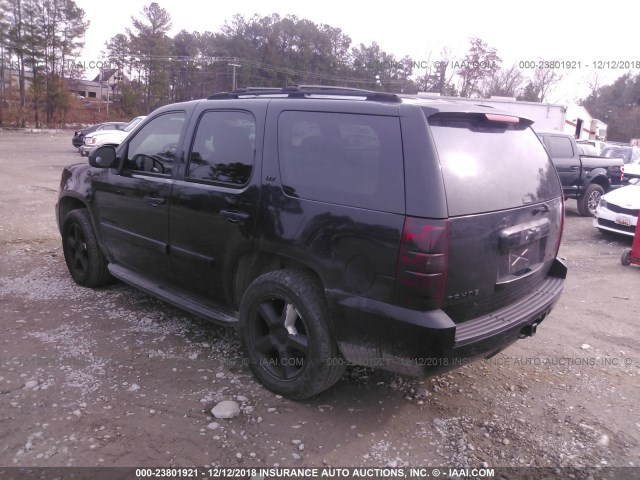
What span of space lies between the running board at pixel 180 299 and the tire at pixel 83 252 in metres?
0.39

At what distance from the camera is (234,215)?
338 cm

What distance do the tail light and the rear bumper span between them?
0.10 metres

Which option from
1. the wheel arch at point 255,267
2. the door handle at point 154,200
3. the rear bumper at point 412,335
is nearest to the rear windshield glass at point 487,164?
the rear bumper at point 412,335

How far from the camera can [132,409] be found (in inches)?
123

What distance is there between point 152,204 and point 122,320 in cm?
113

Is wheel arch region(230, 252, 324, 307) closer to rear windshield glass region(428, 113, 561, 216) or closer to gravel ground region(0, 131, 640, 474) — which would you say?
gravel ground region(0, 131, 640, 474)

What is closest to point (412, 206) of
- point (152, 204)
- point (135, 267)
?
point (152, 204)

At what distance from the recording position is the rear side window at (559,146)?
37.2 feet

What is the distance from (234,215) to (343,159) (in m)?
0.89

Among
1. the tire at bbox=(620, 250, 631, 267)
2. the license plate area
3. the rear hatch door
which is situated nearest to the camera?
the rear hatch door

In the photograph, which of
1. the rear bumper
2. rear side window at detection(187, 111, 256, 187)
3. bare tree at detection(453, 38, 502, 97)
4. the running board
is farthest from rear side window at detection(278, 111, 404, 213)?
bare tree at detection(453, 38, 502, 97)

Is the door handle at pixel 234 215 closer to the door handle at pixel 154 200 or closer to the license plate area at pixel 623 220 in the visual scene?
the door handle at pixel 154 200

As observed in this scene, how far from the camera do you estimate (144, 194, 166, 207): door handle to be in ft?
13.0

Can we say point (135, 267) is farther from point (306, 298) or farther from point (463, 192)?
point (463, 192)
